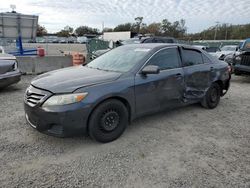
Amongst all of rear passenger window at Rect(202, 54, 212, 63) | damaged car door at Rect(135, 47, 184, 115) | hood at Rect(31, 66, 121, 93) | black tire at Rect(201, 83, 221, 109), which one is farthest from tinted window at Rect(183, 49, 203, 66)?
hood at Rect(31, 66, 121, 93)

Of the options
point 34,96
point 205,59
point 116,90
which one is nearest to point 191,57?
point 205,59

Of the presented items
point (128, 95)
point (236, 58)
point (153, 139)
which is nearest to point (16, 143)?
point (128, 95)

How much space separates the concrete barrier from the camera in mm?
9219

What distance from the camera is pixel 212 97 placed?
5.41 meters

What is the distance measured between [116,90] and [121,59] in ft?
3.27

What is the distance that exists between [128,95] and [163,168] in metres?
1.29

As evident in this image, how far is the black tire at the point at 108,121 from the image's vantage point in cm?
331

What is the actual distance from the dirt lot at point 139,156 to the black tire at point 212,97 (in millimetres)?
740

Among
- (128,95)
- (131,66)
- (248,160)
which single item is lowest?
(248,160)

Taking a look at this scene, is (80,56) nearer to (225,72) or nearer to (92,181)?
(225,72)

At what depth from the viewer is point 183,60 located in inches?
183

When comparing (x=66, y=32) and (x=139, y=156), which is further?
(x=66, y=32)

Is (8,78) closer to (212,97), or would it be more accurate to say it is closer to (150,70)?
(150,70)

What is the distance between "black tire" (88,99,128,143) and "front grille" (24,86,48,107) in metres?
0.78
